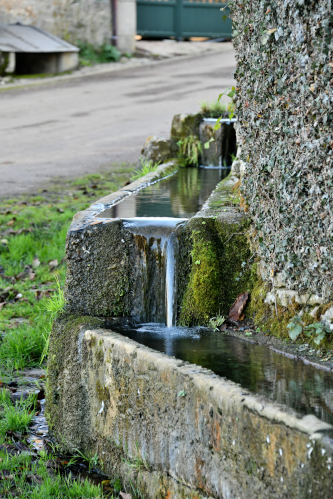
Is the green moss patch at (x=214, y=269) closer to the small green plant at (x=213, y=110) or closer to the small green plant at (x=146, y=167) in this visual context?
the small green plant at (x=146, y=167)

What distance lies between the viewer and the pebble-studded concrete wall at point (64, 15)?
16.5 metres

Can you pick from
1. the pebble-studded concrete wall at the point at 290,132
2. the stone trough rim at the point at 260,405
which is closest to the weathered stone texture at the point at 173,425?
the stone trough rim at the point at 260,405

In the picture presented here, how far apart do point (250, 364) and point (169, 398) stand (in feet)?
1.58

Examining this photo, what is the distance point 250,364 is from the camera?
299 cm

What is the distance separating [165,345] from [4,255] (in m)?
2.85

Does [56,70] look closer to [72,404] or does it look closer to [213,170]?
[213,170]

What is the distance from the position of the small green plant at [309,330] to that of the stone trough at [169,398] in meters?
→ 0.51

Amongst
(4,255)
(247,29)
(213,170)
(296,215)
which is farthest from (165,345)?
(213,170)

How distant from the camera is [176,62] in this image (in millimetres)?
18109

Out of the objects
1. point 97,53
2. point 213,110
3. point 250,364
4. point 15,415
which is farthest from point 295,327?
point 97,53

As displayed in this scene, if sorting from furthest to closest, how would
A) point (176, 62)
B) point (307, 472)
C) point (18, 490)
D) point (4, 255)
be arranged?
point (176, 62) → point (4, 255) → point (18, 490) → point (307, 472)

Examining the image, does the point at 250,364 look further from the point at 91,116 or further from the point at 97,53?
the point at 97,53

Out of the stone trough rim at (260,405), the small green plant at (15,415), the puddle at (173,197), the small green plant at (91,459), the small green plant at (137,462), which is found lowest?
the small green plant at (91,459)

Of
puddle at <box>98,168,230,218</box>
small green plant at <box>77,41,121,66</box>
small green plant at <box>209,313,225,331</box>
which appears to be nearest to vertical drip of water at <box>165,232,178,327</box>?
small green plant at <box>209,313,225,331</box>
